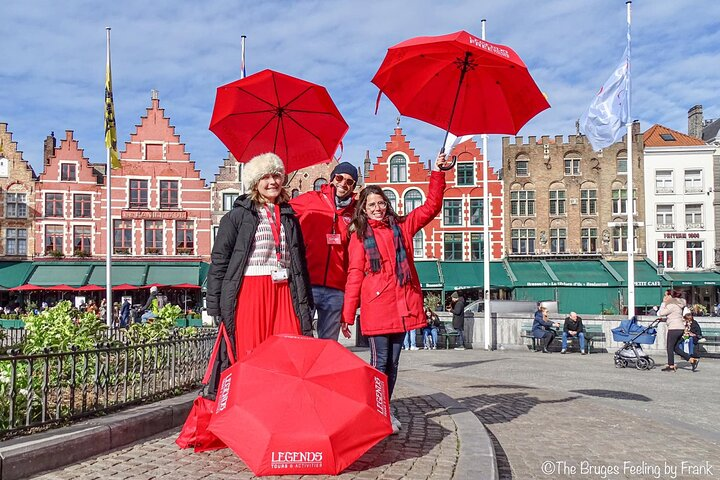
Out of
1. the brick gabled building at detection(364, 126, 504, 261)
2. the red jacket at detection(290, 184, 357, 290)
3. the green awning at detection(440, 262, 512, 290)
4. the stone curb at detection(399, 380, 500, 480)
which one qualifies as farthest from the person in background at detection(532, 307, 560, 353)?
the brick gabled building at detection(364, 126, 504, 261)

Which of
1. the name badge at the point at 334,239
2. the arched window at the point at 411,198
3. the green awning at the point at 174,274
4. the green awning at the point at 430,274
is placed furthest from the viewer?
the arched window at the point at 411,198

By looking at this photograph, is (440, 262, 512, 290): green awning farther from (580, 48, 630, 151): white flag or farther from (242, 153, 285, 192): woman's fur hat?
(242, 153, 285, 192): woman's fur hat

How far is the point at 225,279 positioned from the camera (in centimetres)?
458

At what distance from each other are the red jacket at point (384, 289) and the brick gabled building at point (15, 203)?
117 ft

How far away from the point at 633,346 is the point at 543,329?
4.65 metres

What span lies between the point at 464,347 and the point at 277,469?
16992 millimetres

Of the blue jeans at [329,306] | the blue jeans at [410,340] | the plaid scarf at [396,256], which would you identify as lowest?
the blue jeans at [410,340]

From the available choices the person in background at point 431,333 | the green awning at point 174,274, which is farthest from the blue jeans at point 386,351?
the green awning at point 174,274

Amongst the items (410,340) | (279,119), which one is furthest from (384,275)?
(410,340)

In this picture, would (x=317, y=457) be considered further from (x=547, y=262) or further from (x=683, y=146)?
(x=683, y=146)

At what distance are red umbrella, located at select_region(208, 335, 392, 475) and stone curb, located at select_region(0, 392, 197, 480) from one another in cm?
102

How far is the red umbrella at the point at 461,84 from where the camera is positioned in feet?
16.6

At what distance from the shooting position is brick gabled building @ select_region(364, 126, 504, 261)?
3756 cm

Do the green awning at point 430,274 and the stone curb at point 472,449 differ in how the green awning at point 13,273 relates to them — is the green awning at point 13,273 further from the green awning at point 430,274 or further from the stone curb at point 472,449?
the stone curb at point 472,449
